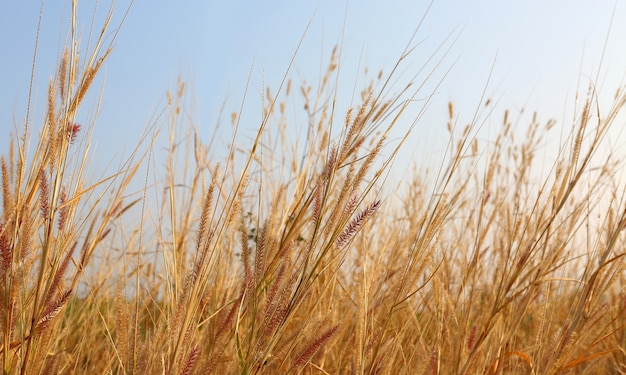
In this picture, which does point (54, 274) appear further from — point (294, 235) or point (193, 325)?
point (294, 235)

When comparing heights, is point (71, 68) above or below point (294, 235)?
above

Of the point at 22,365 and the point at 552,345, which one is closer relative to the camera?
the point at 22,365

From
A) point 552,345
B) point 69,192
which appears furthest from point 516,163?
point 69,192

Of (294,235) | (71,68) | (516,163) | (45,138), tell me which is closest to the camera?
(294,235)

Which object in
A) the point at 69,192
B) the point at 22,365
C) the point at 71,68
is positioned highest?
the point at 71,68

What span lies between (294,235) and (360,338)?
0.27m

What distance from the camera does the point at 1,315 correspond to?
3.19 feet

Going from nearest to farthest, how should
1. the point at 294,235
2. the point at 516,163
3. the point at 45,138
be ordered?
the point at 294,235 → the point at 45,138 → the point at 516,163

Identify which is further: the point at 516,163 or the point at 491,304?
the point at 516,163

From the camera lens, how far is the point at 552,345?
115 cm

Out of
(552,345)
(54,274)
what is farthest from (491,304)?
(54,274)

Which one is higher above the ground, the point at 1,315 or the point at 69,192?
the point at 69,192

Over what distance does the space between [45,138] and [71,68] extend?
18 centimetres

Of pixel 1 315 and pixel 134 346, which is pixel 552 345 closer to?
pixel 134 346
